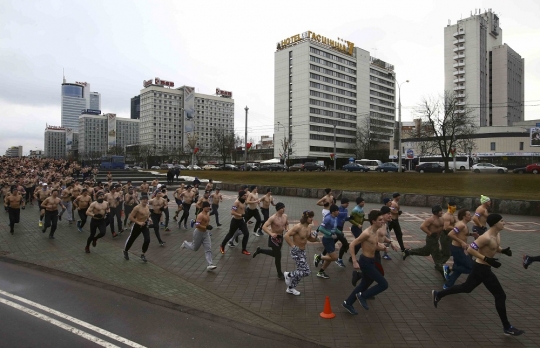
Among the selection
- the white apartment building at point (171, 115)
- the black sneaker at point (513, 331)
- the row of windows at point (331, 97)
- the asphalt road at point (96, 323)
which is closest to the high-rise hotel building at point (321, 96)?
the row of windows at point (331, 97)

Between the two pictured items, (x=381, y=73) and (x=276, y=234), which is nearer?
(x=276, y=234)

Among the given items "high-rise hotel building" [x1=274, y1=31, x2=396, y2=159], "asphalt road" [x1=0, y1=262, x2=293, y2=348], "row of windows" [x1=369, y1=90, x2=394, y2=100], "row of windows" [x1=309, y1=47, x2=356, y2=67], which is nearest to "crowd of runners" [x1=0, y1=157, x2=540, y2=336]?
"asphalt road" [x1=0, y1=262, x2=293, y2=348]

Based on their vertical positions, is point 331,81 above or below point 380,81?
below

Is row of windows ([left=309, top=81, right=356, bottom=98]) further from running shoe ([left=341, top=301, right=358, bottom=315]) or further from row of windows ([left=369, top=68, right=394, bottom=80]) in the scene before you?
running shoe ([left=341, top=301, right=358, bottom=315])

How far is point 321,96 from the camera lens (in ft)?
333

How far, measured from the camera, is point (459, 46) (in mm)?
103188

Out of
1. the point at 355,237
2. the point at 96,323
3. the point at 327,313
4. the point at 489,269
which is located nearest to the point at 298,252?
the point at 327,313

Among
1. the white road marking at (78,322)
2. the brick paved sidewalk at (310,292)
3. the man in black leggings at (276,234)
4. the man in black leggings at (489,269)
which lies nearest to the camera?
the white road marking at (78,322)

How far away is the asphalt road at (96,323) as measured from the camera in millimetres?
4992

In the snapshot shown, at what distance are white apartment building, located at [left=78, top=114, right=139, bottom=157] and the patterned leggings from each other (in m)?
163

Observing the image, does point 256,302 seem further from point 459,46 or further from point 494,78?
point 494,78

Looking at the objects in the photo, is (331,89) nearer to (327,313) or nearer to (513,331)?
(327,313)

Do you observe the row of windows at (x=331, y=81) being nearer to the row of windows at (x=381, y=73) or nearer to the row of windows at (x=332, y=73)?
the row of windows at (x=332, y=73)

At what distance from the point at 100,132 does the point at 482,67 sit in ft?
496
